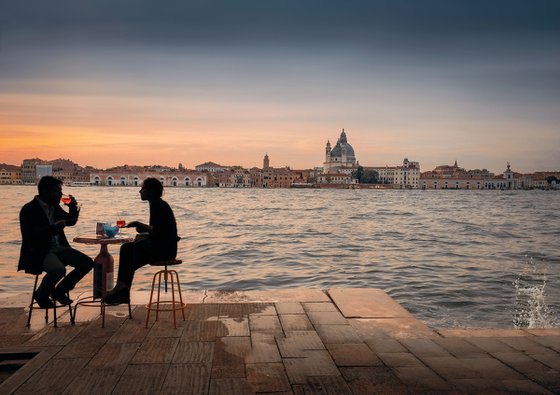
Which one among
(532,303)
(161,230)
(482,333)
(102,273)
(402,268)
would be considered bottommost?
(402,268)

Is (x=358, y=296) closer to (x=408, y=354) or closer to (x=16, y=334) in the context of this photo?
(x=408, y=354)

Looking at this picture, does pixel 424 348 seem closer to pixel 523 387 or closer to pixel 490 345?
pixel 490 345

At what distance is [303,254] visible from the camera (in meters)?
17.0

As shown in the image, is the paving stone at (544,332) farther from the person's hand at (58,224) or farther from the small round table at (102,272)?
the person's hand at (58,224)

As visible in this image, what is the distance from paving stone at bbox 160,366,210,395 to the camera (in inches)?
134

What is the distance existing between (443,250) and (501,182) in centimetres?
17557

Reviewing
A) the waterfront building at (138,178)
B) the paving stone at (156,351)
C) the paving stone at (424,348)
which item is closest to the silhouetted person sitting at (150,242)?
the paving stone at (156,351)

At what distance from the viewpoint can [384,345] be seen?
14.5 ft

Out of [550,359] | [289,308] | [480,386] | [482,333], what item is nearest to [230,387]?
[480,386]

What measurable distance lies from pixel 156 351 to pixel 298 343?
45.7 inches

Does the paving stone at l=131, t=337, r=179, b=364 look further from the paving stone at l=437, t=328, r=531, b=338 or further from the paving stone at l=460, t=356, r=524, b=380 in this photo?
the paving stone at l=437, t=328, r=531, b=338

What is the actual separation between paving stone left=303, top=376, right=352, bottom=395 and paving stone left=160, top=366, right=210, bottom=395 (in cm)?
69

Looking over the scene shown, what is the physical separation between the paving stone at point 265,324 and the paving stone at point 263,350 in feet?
0.42

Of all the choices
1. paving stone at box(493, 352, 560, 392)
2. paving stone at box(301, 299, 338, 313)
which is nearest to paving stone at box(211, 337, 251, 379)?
paving stone at box(301, 299, 338, 313)
